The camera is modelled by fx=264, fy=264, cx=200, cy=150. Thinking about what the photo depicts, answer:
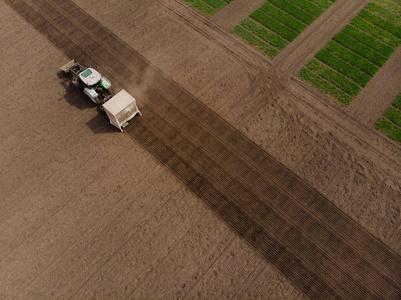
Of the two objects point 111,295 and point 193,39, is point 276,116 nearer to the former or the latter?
point 193,39

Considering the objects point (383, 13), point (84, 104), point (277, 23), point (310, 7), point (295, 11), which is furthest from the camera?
point (310, 7)

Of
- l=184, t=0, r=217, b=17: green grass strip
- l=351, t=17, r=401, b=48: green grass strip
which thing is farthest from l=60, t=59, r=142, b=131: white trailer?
l=351, t=17, r=401, b=48: green grass strip

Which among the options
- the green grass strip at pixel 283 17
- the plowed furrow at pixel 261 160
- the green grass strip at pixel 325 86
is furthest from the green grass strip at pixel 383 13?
the plowed furrow at pixel 261 160

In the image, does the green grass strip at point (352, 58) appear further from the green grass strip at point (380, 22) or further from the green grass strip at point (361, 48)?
the green grass strip at point (380, 22)

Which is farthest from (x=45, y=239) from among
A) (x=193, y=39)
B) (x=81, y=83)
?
(x=193, y=39)

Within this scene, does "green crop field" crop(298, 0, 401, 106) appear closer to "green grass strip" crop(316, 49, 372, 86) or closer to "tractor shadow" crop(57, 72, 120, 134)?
"green grass strip" crop(316, 49, 372, 86)

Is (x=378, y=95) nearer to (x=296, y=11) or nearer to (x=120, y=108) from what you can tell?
(x=296, y=11)

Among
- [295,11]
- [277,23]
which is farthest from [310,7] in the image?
[277,23]
